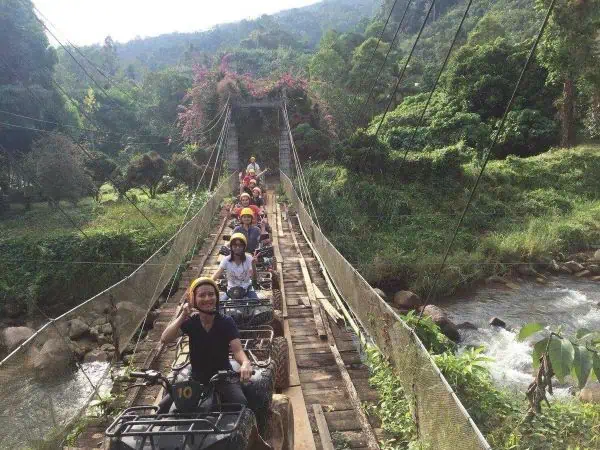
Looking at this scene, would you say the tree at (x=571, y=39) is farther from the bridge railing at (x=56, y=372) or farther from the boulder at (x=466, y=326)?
the bridge railing at (x=56, y=372)

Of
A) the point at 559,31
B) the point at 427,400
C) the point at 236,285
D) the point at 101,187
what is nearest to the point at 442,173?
the point at 559,31

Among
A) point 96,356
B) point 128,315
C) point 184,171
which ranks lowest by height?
point 96,356

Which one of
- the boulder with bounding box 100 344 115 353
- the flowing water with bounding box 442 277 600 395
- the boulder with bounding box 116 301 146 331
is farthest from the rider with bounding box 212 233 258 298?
the flowing water with bounding box 442 277 600 395

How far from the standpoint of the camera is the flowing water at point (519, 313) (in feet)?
31.4

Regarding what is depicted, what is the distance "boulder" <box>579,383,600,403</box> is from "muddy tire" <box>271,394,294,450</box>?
5.26 meters

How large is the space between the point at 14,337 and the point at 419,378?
13.0 m

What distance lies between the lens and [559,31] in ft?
61.1

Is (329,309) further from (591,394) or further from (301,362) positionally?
(591,394)

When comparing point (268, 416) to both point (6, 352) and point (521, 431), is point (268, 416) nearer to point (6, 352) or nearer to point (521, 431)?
point (521, 431)

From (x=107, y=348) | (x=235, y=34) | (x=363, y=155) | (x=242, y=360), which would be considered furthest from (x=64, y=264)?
(x=235, y=34)

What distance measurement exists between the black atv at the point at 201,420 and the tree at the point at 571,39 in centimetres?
1958

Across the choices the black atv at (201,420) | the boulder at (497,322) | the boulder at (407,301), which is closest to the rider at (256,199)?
the boulder at (407,301)

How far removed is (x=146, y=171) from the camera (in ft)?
71.1

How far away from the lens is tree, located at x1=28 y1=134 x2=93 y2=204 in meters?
21.6
